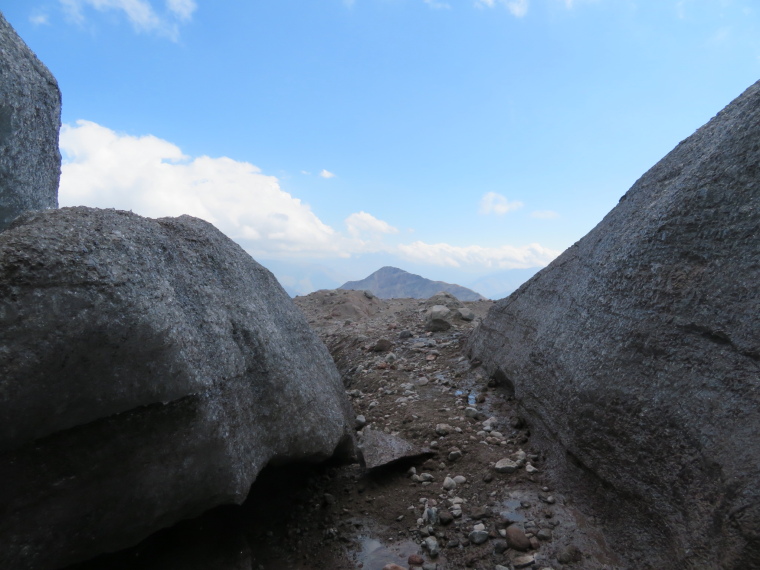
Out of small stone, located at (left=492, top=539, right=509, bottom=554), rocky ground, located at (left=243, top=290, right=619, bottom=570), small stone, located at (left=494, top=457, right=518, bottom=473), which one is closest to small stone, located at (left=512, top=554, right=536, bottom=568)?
rocky ground, located at (left=243, top=290, right=619, bottom=570)

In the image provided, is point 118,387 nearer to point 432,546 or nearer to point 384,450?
point 432,546

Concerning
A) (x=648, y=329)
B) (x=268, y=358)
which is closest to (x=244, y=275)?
(x=268, y=358)

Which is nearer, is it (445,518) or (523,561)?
(523,561)

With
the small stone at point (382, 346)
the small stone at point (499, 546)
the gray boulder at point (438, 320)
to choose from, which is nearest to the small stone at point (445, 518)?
the small stone at point (499, 546)

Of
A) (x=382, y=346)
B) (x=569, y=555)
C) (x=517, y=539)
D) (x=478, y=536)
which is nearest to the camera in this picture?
(x=569, y=555)

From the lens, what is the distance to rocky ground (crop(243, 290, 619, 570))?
3.35 m

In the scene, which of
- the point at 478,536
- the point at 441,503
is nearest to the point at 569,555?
the point at 478,536

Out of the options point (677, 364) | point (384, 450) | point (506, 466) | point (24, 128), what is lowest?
point (506, 466)

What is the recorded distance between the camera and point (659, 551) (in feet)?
9.66

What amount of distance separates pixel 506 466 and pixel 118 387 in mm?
3056

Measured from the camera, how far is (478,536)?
346 centimetres

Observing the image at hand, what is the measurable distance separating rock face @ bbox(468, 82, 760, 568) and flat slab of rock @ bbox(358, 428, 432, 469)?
118cm

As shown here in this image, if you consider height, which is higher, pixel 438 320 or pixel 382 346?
pixel 438 320

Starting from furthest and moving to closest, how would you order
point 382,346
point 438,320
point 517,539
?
point 438,320 → point 382,346 → point 517,539
